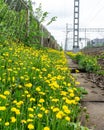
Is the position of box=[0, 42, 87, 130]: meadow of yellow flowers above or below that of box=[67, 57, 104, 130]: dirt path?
above

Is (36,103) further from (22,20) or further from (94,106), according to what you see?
(22,20)

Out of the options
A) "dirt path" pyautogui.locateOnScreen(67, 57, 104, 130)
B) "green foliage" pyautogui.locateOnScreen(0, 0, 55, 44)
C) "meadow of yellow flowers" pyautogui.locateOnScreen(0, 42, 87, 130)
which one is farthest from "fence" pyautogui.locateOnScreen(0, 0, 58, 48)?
"dirt path" pyautogui.locateOnScreen(67, 57, 104, 130)

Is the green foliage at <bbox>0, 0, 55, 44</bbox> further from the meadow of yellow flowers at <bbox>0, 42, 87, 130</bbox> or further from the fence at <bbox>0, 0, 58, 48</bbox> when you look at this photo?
the meadow of yellow flowers at <bbox>0, 42, 87, 130</bbox>

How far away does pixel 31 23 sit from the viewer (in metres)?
12.4

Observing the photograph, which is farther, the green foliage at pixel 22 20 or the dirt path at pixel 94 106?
the green foliage at pixel 22 20

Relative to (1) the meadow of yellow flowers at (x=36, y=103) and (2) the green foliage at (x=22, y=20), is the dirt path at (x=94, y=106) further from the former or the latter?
(2) the green foliage at (x=22, y=20)

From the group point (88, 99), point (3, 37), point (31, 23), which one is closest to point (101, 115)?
point (88, 99)

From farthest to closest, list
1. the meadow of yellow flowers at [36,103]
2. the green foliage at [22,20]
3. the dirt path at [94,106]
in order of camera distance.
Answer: the green foliage at [22,20] < the dirt path at [94,106] < the meadow of yellow flowers at [36,103]

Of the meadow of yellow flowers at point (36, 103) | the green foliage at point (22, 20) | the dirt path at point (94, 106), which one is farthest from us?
the green foliage at point (22, 20)

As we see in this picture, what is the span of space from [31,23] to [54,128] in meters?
9.93

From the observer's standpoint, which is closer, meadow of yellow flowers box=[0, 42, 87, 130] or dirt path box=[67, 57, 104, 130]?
meadow of yellow flowers box=[0, 42, 87, 130]

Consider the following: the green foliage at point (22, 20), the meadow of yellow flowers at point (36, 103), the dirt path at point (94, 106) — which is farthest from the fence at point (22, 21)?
the dirt path at point (94, 106)

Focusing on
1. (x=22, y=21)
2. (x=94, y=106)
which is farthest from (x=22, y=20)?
(x=94, y=106)

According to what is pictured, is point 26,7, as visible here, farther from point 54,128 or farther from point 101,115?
point 54,128
